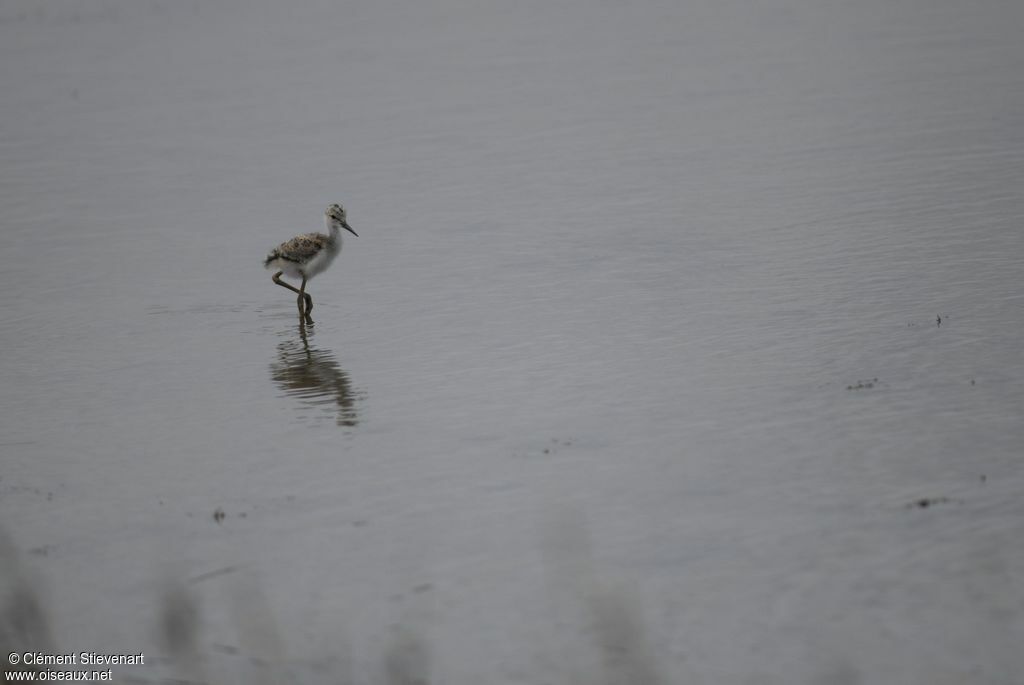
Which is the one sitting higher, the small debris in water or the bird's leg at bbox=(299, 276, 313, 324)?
the bird's leg at bbox=(299, 276, 313, 324)

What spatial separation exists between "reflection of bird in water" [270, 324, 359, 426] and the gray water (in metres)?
0.06

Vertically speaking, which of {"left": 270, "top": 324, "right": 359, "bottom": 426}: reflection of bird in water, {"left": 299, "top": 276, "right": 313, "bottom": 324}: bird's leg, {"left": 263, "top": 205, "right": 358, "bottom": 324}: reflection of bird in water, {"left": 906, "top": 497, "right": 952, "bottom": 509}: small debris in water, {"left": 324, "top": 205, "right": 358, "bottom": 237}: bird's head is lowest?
{"left": 906, "top": 497, "right": 952, "bottom": 509}: small debris in water

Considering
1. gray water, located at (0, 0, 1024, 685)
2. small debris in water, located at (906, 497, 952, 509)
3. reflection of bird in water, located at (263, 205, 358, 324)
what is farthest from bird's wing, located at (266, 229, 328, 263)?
small debris in water, located at (906, 497, 952, 509)

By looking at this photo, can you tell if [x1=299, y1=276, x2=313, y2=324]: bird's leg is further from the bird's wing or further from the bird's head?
the bird's head

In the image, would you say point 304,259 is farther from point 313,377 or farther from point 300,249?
point 313,377

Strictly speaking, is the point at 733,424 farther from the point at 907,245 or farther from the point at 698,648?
the point at 907,245

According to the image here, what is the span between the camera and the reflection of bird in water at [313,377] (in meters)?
14.3

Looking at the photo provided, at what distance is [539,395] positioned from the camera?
1394 centimetres

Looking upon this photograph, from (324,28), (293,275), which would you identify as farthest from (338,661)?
(324,28)

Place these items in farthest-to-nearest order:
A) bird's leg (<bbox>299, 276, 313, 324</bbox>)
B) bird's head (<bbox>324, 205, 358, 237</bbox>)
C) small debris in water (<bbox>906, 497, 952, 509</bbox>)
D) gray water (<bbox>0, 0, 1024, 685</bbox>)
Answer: bird's head (<bbox>324, 205, 358, 237</bbox>)
bird's leg (<bbox>299, 276, 313, 324</bbox>)
small debris in water (<bbox>906, 497, 952, 509</bbox>)
gray water (<bbox>0, 0, 1024, 685</bbox>)

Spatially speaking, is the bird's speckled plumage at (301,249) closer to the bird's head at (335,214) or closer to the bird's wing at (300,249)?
the bird's wing at (300,249)

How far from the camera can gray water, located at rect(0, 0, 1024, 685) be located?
9.01 metres

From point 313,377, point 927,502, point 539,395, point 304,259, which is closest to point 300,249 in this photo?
point 304,259

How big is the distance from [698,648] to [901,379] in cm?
561
